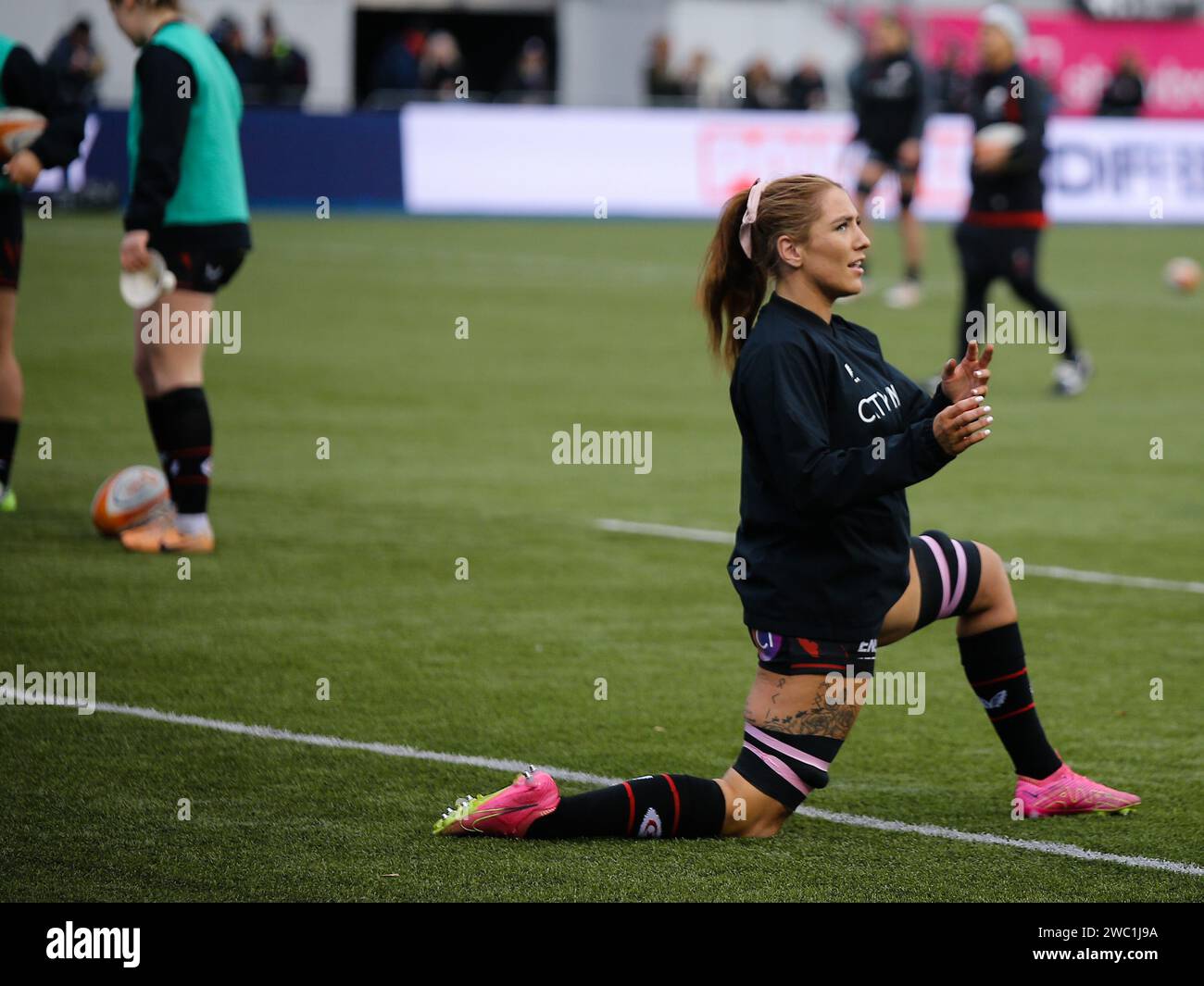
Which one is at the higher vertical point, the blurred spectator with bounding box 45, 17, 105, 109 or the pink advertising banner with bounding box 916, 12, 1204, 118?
the pink advertising banner with bounding box 916, 12, 1204, 118

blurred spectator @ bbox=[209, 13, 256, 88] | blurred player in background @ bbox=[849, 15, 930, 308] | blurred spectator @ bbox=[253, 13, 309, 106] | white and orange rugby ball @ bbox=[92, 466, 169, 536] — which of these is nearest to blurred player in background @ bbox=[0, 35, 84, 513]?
white and orange rugby ball @ bbox=[92, 466, 169, 536]

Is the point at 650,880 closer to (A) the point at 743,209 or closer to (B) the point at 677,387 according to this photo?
(A) the point at 743,209

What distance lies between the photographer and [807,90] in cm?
3253

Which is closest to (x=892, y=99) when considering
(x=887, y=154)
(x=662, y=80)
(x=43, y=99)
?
(x=887, y=154)

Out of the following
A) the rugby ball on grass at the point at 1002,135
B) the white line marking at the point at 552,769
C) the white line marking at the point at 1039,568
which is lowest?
the white line marking at the point at 552,769

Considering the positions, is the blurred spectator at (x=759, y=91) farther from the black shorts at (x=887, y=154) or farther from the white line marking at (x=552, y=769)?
the white line marking at (x=552, y=769)

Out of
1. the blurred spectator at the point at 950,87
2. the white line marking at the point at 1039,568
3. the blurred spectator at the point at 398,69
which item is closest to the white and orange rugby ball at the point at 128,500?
the white line marking at the point at 1039,568

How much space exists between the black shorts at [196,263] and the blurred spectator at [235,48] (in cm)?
2042

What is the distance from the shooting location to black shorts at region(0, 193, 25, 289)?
8.41m

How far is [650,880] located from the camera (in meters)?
4.72

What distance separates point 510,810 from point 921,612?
1168 mm

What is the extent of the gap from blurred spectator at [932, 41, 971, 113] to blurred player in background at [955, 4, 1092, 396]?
762 inches

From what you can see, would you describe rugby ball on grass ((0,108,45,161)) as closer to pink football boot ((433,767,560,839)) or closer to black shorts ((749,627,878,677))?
pink football boot ((433,767,560,839))

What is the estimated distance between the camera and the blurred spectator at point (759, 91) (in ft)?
104
